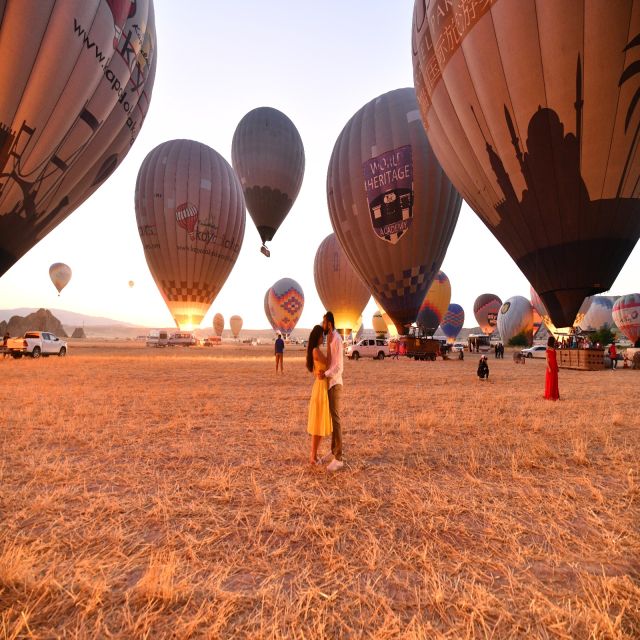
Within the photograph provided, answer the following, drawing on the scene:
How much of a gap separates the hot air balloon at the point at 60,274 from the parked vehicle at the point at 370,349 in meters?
58.2

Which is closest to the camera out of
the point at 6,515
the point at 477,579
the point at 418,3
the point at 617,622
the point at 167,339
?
the point at 617,622

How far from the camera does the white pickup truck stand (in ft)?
72.8

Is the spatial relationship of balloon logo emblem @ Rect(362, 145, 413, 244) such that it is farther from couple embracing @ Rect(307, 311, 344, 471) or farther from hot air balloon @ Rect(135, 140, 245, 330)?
couple embracing @ Rect(307, 311, 344, 471)

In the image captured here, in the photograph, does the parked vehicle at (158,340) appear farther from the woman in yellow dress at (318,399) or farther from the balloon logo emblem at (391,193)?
the woman in yellow dress at (318,399)

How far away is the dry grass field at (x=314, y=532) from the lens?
6.28 feet

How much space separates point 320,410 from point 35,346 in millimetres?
25574

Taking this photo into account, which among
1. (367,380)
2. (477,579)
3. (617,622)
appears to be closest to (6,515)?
(477,579)

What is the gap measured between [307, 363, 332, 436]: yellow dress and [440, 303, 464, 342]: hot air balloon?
66572 mm

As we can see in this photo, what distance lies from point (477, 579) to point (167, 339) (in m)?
46.3

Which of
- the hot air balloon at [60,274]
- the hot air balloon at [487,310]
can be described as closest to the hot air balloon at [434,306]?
the hot air balloon at [487,310]

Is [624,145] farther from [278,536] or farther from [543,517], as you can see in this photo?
[278,536]

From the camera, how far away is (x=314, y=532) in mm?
Result: 2846

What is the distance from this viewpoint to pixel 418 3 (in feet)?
49.2

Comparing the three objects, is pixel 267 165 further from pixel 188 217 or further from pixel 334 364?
pixel 334 364
